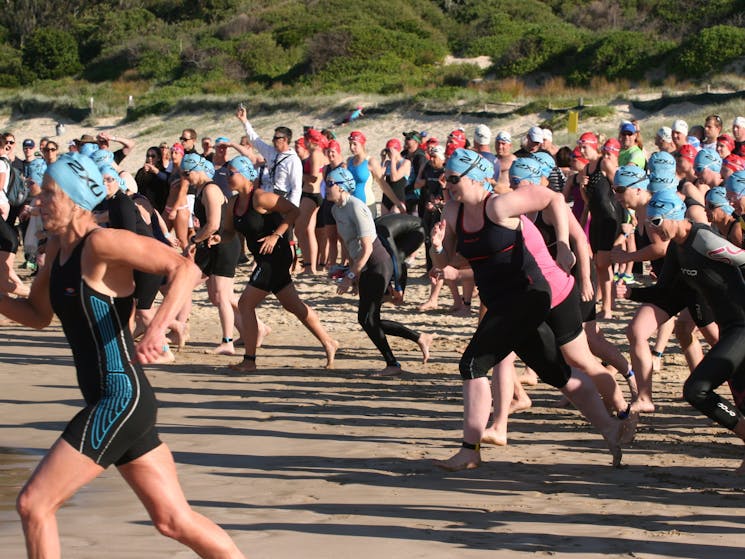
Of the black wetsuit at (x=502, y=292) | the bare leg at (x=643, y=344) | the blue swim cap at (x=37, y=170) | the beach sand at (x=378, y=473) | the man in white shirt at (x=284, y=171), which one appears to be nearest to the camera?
the beach sand at (x=378, y=473)

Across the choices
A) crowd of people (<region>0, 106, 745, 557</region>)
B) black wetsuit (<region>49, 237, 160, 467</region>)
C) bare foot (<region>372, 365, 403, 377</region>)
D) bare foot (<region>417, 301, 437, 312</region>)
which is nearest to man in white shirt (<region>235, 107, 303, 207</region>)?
crowd of people (<region>0, 106, 745, 557</region>)

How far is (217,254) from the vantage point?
1080cm

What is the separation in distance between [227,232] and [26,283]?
6676mm

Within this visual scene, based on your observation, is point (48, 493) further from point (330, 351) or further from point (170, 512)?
point (330, 351)

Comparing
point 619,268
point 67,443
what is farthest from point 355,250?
point 67,443

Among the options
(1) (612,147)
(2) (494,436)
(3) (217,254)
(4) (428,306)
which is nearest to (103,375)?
(2) (494,436)

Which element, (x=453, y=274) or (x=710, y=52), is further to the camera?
(x=710, y=52)

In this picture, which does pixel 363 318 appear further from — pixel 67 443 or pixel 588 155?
pixel 67 443

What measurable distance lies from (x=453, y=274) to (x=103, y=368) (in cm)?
308

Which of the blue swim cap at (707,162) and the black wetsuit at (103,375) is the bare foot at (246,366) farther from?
the black wetsuit at (103,375)

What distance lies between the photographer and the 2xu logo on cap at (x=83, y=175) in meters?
4.58

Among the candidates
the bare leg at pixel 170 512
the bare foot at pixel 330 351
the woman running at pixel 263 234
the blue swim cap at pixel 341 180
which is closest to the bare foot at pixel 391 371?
the bare foot at pixel 330 351

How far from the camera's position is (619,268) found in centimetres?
1381

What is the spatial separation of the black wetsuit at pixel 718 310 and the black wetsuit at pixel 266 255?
4.05m
